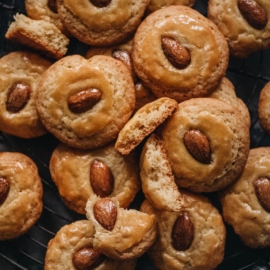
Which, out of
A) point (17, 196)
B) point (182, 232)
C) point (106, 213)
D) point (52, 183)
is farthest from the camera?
point (52, 183)

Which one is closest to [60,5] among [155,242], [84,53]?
[84,53]

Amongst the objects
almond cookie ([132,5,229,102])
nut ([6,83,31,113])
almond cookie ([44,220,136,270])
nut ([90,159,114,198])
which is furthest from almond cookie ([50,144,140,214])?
almond cookie ([132,5,229,102])

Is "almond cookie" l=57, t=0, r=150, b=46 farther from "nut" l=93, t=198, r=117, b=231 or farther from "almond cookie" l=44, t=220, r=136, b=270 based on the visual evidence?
"almond cookie" l=44, t=220, r=136, b=270

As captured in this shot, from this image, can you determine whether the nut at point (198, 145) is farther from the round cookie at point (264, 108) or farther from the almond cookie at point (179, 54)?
the round cookie at point (264, 108)

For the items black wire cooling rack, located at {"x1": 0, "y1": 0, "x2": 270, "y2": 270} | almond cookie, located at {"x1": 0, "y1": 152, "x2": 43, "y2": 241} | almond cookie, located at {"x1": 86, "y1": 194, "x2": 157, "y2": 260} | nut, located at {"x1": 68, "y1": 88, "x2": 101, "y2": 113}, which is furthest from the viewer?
black wire cooling rack, located at {"x1": 0, "y1": 0, "x2": 270, "y2": 270}

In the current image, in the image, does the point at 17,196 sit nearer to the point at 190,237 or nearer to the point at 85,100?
the point at 85,100

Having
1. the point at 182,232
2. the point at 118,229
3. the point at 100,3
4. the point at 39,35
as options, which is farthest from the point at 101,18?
the point at 182,232
